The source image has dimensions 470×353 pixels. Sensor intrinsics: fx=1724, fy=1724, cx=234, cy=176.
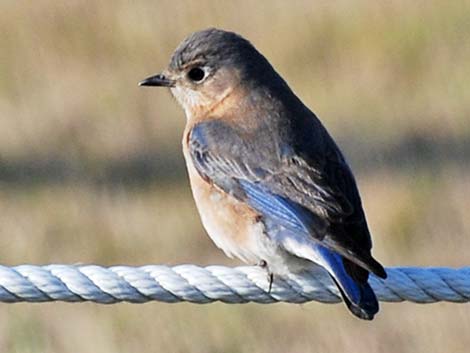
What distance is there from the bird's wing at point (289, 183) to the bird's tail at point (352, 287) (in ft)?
0.15

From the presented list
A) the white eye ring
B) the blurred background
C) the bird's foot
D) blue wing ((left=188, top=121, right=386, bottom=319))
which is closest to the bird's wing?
blue wing ((left=188, top=121, right=386, bottom=319))

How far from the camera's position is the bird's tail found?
18.7 feet

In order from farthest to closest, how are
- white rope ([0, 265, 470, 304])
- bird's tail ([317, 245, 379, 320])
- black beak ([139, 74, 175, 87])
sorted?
black beak ([139, 74, 175, 87]) → bird's tail ([317, 245, 379, 320]) → white rope ([0, 265, 470, 304])

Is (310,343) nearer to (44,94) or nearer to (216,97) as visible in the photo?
(216,97)

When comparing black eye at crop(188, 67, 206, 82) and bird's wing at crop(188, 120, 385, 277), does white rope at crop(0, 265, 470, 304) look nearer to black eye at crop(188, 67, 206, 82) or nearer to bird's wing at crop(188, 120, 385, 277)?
bird's wing at crop(188, 120, 385, 277)

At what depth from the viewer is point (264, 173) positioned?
639cm

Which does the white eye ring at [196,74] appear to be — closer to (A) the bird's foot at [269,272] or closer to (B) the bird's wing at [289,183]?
(B) the bird's wing at [289,183]

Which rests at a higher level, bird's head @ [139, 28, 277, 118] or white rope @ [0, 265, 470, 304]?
bird's head @ [139, 28, 277, 118]

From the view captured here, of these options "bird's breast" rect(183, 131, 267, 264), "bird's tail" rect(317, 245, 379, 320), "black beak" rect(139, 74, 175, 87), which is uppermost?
"black beak" rect(139, 74, 175, 87)

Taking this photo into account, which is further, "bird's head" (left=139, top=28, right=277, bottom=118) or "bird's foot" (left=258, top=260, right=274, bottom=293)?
"bird's head" (left=139, top=28, right=277, bottom=118)

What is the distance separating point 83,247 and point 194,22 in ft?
8.91

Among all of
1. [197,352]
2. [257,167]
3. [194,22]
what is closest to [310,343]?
[197,352]

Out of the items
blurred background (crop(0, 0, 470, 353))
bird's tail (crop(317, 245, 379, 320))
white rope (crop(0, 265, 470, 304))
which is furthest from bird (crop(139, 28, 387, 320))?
blurred background (crop(0, 0, 470, 353))

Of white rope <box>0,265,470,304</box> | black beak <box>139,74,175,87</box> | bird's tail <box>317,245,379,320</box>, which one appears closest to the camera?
white rope <box>0,265,470,304</box>
